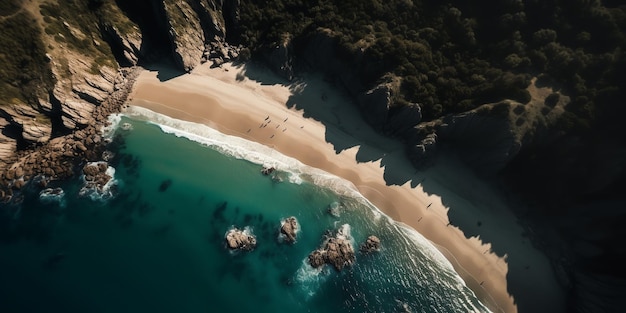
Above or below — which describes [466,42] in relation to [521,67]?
below

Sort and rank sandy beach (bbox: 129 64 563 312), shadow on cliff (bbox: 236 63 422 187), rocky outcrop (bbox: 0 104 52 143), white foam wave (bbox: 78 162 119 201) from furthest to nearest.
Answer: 1. shadow on cliff (bbox: 236 63 422 187)
2. sandy beach (bbox: 129 64 563 312)
3. white foam wave (bbox: 78 162 119 201)
4. rocky outcrop (bbox: 0 104 52 143)

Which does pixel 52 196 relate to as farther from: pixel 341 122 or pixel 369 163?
pixel 369 163

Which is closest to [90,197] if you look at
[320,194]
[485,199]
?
[320,194]

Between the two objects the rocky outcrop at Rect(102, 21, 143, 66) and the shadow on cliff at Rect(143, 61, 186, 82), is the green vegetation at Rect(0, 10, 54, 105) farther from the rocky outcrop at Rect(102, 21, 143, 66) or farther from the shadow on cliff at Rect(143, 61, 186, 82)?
the shadow on cliff at Rect(143, 61, 186, 82)

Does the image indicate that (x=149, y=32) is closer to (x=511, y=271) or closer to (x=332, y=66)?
(x=332, y=66)

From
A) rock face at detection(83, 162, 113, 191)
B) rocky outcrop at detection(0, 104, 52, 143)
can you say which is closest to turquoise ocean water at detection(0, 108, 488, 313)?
rock face at detection(83, 162, 113, 191)

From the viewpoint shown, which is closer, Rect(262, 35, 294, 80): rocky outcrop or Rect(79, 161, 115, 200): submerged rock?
Rect(79, 161, 115, 200): submerged rock

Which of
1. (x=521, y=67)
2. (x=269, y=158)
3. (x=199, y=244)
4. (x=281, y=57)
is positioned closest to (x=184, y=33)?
(x=281, y=57)
